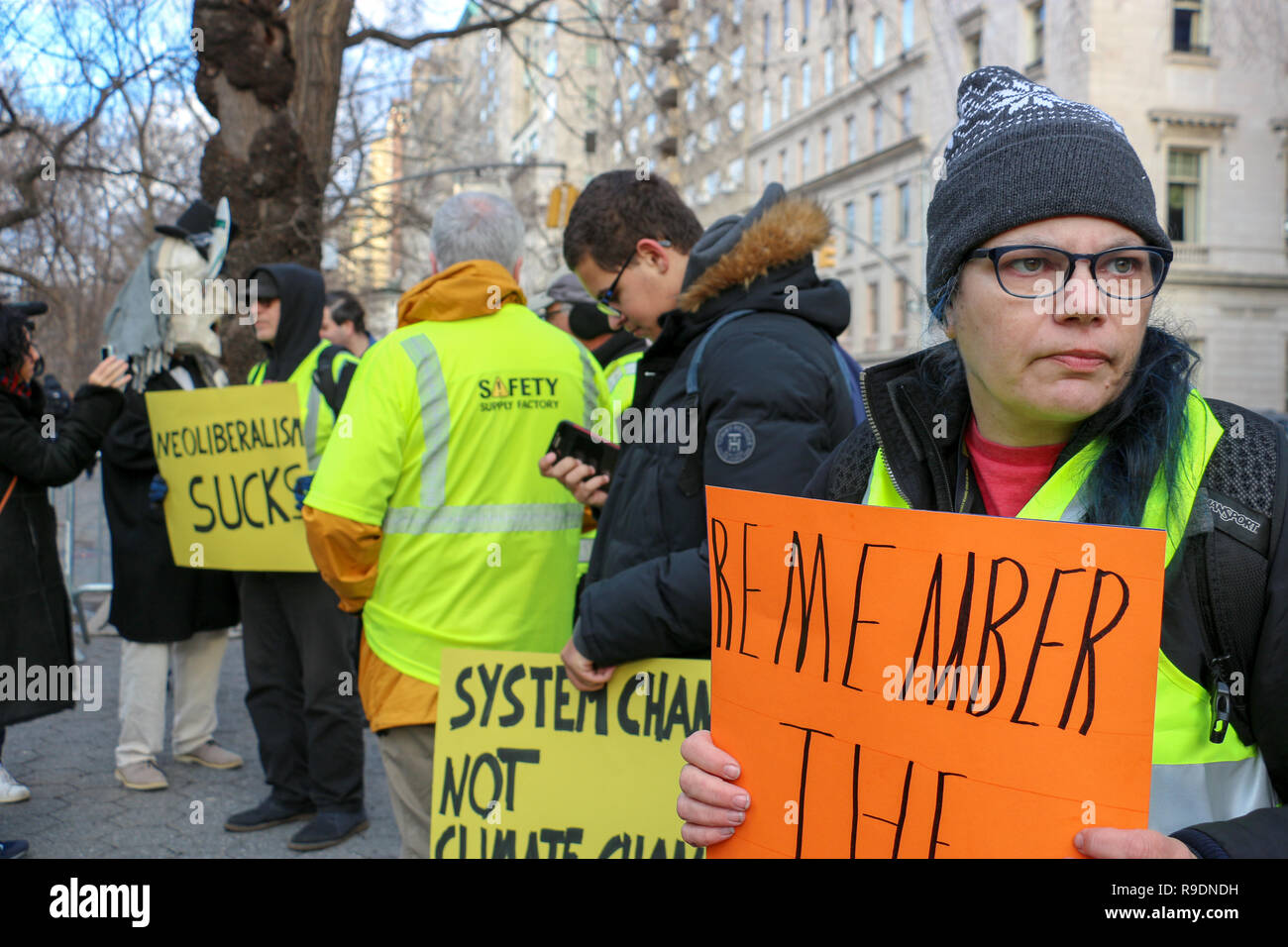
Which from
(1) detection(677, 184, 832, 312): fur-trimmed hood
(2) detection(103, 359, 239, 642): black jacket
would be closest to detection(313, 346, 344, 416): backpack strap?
(2) detection(103, 359, 239, 642): black jacket

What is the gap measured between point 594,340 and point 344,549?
345 cm

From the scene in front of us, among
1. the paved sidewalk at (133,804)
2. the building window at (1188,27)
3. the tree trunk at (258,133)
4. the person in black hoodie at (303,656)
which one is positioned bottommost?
the paved sidewalk at (133,804)

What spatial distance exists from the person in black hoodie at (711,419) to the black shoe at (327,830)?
247 centimetres

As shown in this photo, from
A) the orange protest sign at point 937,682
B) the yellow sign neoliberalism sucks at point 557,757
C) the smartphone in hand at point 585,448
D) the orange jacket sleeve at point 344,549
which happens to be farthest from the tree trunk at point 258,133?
the orange protest sign at point 937,682

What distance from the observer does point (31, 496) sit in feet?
15.6

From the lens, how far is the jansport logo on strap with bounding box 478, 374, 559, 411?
326 centimetres

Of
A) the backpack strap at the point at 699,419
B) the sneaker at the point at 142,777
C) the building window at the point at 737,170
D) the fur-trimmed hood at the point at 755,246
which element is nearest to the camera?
the backpack strap at the point at 699,419

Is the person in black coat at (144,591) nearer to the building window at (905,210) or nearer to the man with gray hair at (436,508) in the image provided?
the man with gray hair at (436,508)

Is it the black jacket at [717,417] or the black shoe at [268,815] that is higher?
the black jacket at [717,417]

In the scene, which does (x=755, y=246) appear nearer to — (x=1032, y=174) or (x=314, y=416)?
(x=1032, y=174)

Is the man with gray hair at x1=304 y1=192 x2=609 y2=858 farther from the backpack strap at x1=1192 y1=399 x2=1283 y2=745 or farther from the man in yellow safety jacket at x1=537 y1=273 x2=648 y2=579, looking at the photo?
the backpack strap at x1=1192 y1=399 x2=1283 y2=745

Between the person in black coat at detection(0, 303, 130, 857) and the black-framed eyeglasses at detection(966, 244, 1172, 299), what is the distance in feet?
14.1

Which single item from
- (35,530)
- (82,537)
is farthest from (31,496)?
(82,537)

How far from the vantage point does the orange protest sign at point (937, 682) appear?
4.08 ft
